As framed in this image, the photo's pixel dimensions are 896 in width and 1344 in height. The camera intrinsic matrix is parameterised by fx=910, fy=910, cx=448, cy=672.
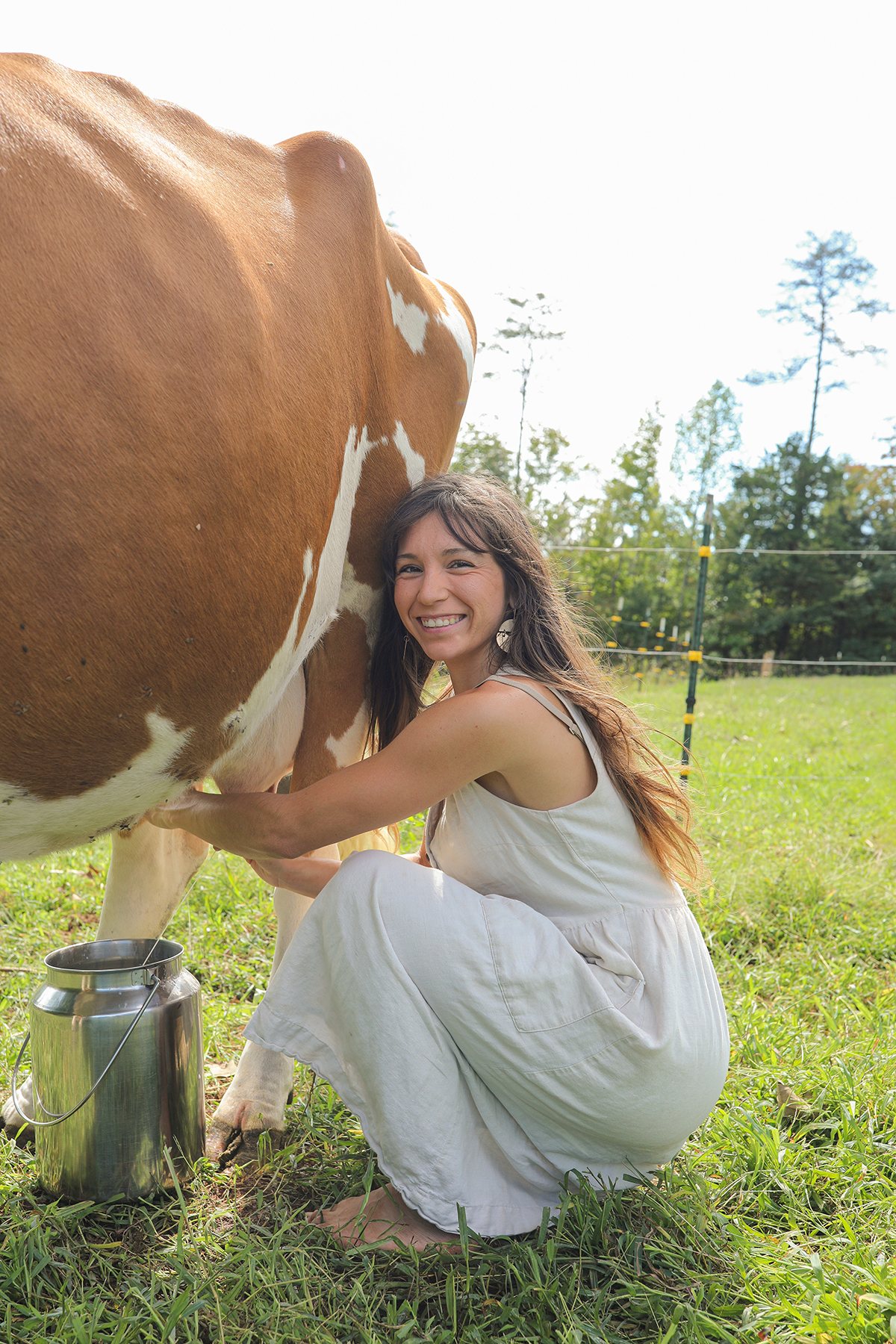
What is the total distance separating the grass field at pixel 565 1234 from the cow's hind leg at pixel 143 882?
15.9 inches

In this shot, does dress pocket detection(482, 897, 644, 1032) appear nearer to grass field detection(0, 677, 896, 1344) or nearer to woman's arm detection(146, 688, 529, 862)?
woman's arm detection(146, 688, 529, 862)

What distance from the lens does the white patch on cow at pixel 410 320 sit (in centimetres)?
190

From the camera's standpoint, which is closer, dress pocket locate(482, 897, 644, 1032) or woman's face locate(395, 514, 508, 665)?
dress pocket locate(482, 897, 644, 1032)

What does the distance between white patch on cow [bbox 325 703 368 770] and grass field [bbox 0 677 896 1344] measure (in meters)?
0.77

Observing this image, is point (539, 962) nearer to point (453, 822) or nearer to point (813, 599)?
point (453, 822)

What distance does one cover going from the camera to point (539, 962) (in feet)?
5.19

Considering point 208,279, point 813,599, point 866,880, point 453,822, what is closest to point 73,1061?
point 453,822

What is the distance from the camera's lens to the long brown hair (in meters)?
1.77

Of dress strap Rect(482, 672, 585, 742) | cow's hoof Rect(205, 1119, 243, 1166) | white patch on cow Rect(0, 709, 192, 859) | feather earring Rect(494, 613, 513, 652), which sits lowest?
cow's hoof Rect(205, 1119, 243, 1166)

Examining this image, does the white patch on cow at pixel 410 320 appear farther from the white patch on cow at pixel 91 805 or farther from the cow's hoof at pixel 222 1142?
the cow's hoof at pixel 222 1142

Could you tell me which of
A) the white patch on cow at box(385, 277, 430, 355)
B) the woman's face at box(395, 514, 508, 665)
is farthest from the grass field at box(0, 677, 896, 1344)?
the white patch on cow at box(385, 277, 430, 355)

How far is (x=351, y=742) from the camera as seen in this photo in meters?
2.04

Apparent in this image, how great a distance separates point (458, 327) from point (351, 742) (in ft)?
3.33

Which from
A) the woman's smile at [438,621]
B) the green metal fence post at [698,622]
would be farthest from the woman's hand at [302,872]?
the green metal fence post at [698,622]
